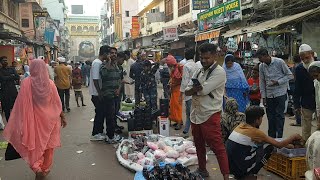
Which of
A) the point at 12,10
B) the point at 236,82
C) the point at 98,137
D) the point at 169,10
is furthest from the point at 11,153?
the point at 12,10

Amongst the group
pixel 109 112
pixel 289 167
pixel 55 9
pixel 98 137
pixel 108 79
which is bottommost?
pixel 98 137

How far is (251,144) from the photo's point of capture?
396 centimetres

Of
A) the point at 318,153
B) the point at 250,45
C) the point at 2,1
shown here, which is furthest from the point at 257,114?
the point at 2,1

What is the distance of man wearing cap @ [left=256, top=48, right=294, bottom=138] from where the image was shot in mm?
6004

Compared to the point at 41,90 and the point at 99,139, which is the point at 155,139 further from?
the point at 41,90

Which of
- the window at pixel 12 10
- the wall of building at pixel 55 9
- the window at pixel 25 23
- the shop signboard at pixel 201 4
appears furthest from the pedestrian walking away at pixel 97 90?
the wall of building at pixel 55 9

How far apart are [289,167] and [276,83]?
6.00 feet

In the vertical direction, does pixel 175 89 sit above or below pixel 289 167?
above

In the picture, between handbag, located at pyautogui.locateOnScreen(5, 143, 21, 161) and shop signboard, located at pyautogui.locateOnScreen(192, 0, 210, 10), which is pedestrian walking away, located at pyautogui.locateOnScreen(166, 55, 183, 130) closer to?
handbag, located at pyautogui.locateOnScreen(5, 143, 21, 161)

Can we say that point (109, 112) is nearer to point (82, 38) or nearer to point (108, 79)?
point (108, 79)

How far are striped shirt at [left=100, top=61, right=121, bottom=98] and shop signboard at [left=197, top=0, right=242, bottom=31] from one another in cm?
830

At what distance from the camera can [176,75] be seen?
26.2 feet

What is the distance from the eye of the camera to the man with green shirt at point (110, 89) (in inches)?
265

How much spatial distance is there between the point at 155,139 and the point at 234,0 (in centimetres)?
894
